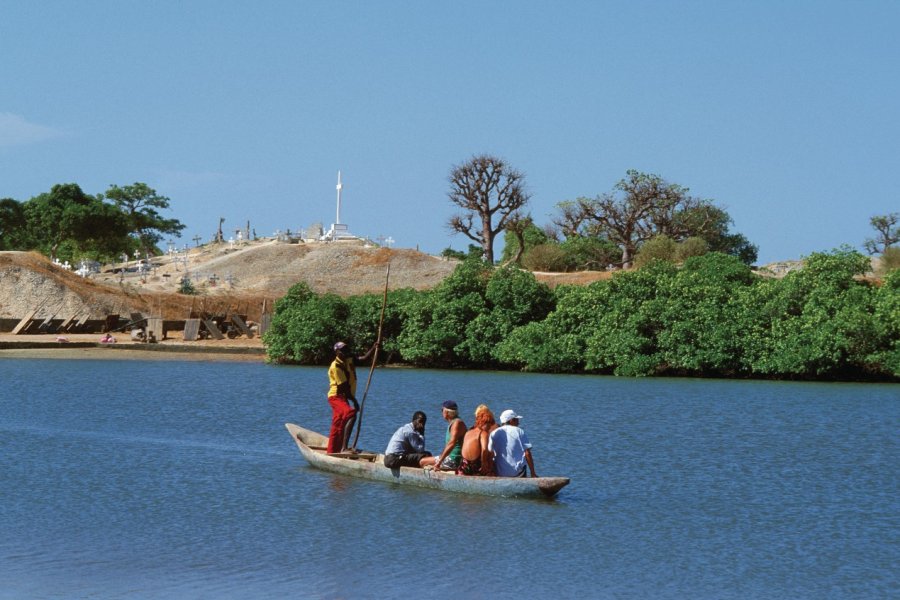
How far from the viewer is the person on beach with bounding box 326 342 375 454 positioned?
21047 millimetres

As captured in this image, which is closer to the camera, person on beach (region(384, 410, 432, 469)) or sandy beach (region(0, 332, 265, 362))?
person on beach (region(384, 410, 432, 469))

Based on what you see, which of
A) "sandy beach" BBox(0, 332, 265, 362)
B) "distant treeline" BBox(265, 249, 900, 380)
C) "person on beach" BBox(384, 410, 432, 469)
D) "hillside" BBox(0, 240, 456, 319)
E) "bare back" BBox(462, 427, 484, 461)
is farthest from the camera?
"hillside" BBox(0, 240, 456, 319)

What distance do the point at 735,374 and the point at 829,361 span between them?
3766 millimetres

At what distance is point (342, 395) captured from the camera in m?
21.1

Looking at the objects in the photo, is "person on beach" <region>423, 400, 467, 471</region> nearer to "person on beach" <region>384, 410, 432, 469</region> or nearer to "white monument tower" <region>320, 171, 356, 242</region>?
"person on beach" <region>384, 410, 432, 469</region>

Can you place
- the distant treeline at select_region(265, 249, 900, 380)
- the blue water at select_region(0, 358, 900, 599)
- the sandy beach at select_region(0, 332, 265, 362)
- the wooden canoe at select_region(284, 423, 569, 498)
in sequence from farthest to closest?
the sandy beach at select_region(0, 332, 265, 362), the distant treeline at select_region(265, 249, 900, 380), the wooden canoe at select_region(284, 423, 569, 498), the blue water at select_region(0, 358, 900, 599)

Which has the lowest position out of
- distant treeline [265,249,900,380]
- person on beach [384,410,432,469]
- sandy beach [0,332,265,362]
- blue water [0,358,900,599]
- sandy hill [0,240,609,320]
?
blue water [0,358,900,599]

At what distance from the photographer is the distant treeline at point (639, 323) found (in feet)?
146

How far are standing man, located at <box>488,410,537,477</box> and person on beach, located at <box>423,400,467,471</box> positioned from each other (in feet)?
A: 1.86

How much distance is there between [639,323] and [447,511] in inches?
1172

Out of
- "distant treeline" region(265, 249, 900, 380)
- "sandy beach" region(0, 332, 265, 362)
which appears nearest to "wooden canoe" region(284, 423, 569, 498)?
"distant treeline" region(265, 249, 900, 380)

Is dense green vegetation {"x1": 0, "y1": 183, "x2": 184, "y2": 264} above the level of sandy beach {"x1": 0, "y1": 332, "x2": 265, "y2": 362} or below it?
above

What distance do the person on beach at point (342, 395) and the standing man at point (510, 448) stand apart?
10.5 ft

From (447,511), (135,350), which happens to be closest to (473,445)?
(447,511)
